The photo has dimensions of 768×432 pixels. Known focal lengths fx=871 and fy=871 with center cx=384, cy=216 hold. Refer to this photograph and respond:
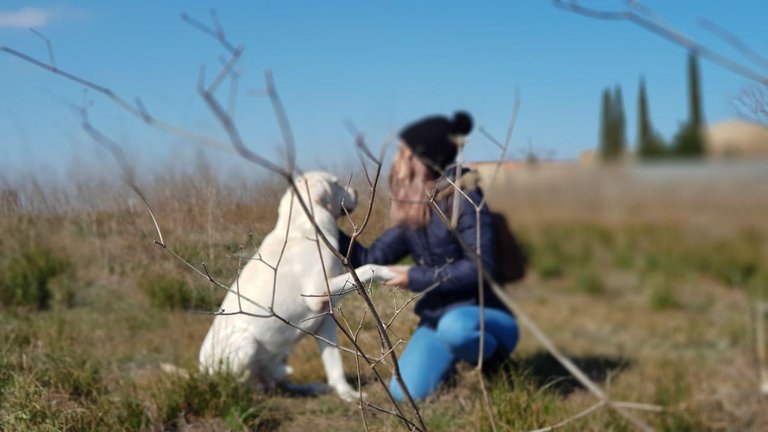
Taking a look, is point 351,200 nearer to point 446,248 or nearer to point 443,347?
point 446,248

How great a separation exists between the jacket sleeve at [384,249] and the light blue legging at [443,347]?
366 millimetres

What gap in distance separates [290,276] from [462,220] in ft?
3.03

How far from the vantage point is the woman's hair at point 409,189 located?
3668 mm

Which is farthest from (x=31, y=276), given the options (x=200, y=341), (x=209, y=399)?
(x=209, y=399)

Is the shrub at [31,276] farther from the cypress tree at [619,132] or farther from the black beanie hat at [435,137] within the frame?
the cypress tree at [619,132]

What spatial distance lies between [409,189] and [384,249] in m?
0.29

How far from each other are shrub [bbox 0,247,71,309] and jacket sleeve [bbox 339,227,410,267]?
270 cm

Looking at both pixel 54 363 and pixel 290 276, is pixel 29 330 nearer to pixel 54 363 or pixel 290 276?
pixel 54 363

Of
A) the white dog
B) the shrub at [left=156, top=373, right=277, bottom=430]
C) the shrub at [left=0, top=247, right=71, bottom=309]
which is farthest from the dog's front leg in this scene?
the shrub at [left=0, top=247, right=71, bottom=309]

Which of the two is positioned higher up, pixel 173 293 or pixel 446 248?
pixel 446 248

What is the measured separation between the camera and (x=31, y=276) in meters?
5.48

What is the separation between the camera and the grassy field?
10.2ft

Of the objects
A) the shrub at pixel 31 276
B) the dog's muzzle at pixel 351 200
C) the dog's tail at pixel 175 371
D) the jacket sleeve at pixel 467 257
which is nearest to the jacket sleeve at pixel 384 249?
the dog's muzzle at pixel 351 200

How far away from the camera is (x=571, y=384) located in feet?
14.4
